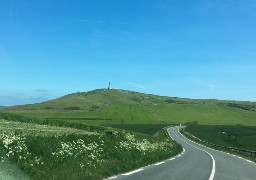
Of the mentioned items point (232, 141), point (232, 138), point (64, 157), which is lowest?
point (64, 157)

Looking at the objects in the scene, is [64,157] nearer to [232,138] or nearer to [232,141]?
[232,141]

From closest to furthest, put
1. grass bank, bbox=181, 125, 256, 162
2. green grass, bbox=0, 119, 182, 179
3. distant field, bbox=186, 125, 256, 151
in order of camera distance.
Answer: green grass, bbox=0, 119, 182, 179
grass bank, bbox=181, 125, 256, 162
distant field, bbox=186, 125, 256, 151

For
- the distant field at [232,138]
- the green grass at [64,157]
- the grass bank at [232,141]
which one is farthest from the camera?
the distant field at [232,138]

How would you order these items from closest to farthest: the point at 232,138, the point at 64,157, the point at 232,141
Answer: the point at 64,157 → the point at 232,141 → the point at 232,138

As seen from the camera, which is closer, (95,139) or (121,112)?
(95,139)

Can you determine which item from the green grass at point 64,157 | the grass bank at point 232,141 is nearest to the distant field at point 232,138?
the grass bank at point 232,141

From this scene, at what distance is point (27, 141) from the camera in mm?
18156

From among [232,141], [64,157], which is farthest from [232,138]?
[64,157]

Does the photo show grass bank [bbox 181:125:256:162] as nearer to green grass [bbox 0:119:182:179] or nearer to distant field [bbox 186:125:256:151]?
distant field [bbox 186:125:256:151]

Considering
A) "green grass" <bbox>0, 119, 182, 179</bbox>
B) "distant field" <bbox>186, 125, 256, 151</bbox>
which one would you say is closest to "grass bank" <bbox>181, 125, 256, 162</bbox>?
"distant field" <bbox>186, 125, 256, 151</bbox>

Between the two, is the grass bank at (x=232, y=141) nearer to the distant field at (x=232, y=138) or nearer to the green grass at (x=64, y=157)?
the distant field at (x=232, y=138)

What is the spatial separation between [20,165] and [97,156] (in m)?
6.70

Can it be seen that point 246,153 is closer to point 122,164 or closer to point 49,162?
point 122,164

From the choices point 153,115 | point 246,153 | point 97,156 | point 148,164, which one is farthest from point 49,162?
point 153,115
